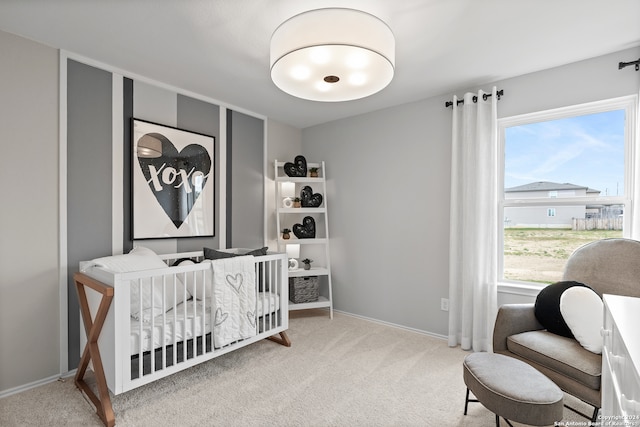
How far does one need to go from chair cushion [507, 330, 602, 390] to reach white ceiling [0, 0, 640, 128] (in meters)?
1.93

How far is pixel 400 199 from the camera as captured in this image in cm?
339

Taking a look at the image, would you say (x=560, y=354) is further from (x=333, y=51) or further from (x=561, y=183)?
(x=333, y=51)

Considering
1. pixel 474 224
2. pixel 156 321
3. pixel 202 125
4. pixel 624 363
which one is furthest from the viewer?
pixel 202 125

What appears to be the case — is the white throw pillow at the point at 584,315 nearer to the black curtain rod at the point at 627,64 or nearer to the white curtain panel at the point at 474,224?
the white curtain panel at the point at 474,224

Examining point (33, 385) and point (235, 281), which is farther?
point (235, 281)

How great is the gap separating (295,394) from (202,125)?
254cm

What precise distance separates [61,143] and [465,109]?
10.6 feet

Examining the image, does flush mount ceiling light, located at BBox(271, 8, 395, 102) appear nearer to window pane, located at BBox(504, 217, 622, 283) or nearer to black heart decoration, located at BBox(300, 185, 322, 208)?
window pane, located at BBox(504, 217, 622, 283)

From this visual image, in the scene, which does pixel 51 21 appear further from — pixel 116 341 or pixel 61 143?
pixel 116 341

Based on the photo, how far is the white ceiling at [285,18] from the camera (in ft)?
Answer: 5.98

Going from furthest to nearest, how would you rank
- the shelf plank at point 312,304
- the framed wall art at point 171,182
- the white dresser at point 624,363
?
the shelf plank at point 312,304, the framed wall art at point 171,182, the white dresser at point 624,363

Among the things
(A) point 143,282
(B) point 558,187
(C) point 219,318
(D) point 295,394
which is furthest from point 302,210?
(B) point 558,187

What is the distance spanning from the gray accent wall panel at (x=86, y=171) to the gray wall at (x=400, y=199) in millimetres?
2350

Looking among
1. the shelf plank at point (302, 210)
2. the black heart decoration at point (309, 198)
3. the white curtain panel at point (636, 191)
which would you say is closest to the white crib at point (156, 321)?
the shelf plank at point (302, 210)
